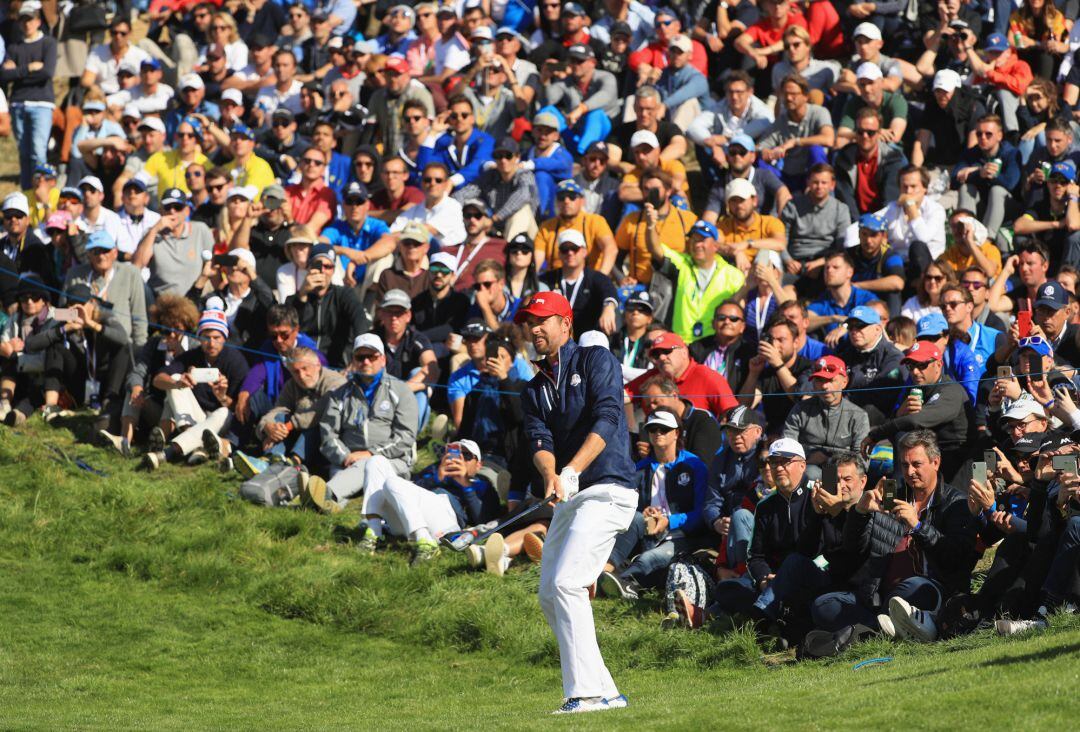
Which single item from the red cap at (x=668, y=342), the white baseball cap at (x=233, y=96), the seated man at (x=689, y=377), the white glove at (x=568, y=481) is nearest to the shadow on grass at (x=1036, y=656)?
the white glove at (x=568, y=481)

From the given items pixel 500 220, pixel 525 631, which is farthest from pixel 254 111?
pixel 525 631

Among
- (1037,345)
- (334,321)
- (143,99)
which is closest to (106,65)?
(143,99)

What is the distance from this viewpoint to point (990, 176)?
49.6 ft


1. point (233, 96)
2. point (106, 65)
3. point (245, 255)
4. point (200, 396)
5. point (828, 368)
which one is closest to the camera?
point (828, 368)

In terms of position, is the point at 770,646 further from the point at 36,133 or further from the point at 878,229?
the point at 36,133

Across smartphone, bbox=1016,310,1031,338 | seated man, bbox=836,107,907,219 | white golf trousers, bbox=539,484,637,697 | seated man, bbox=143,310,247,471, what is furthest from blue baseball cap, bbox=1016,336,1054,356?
seated man, bbox=143,310,247,471

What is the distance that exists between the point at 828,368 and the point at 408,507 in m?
3.55

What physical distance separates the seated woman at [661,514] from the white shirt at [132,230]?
7362 mm

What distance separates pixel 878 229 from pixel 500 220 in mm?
3915

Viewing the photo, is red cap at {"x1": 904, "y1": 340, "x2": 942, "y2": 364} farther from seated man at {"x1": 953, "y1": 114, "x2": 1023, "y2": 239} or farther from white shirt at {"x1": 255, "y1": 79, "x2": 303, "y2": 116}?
white shirt at {"x1": 255, "y1": 79, "x2": 303, "y2": 116}

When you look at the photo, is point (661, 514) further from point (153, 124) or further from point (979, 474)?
point (153, 124)

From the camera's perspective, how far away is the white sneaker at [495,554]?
484 inches

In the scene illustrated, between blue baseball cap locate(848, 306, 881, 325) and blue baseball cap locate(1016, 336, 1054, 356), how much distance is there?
1.33 meters

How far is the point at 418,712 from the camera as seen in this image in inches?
380
